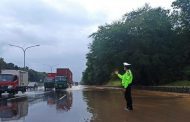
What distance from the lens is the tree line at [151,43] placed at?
64.8 metres

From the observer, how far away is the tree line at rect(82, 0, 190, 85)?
64750 millimetres

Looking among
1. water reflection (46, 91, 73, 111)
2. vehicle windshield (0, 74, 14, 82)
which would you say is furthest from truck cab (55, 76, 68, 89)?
water reflection (46, 91, 73, 111)

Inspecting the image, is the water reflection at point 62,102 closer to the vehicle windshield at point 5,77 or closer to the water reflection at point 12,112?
the water reflection at point 12,112

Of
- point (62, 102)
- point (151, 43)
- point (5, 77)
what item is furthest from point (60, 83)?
point (62, 102)

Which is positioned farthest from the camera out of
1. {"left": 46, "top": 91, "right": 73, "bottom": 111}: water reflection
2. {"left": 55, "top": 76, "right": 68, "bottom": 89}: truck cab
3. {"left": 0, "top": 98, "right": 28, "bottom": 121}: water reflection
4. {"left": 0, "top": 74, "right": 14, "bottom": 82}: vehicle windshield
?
{"left": 55, "top": 76, "right": 68, "bottom": 89}: truck cab

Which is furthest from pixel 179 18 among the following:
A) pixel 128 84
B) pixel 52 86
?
pixel 128 84

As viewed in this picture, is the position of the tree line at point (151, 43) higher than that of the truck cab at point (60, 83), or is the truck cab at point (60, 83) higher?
the tree line at point (151, 43)

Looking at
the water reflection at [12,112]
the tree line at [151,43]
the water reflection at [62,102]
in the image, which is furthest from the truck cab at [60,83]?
the water reflection at [12,112]

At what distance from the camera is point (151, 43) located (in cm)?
6494

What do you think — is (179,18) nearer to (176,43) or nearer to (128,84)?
(176,43)

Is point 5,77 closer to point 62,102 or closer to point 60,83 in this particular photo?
point 62,102

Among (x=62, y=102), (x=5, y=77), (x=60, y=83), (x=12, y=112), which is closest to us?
(x=12, y=112)

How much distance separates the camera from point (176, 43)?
67.5m

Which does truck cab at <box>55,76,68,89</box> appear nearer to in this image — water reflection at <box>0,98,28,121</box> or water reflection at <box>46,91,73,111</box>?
water reflection at <box>46,91,73,111</box>
